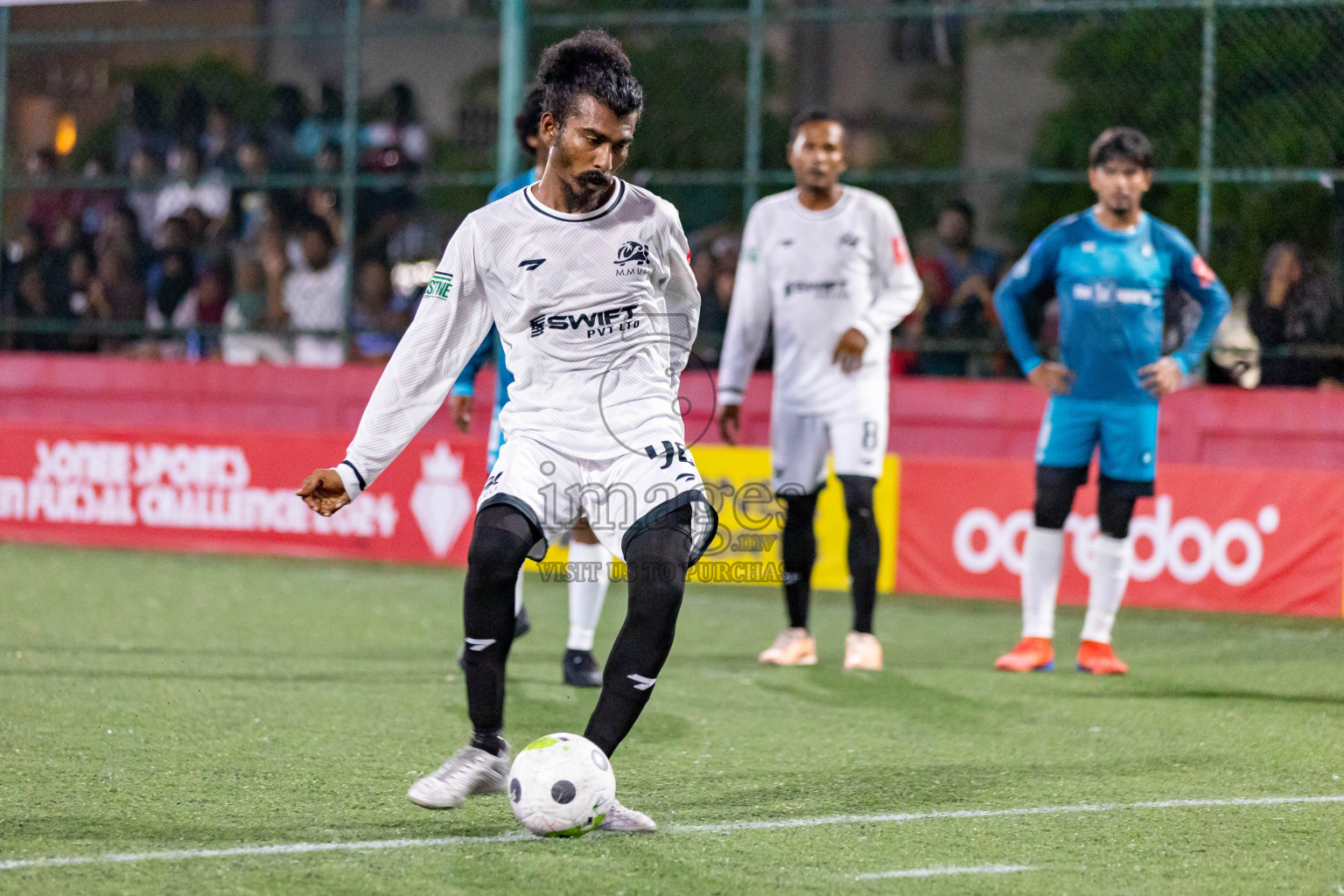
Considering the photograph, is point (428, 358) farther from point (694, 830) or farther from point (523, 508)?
point (694, 830)

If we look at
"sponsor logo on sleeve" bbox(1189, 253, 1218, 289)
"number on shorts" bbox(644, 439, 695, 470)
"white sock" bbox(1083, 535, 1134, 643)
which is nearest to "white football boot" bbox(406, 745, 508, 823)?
"number on shorts" bbox(644, 439, 695, 470)

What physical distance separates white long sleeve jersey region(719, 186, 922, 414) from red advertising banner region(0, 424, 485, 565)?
3.48 metres

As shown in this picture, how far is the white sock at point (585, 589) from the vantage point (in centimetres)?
683

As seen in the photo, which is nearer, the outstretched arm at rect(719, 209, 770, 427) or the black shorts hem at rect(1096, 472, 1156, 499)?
the black shorts hem at rect(1096, 472, 1156, 499)

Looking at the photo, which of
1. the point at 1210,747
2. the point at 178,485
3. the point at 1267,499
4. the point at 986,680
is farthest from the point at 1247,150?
the point at 178,485

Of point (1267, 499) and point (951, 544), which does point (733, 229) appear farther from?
point (1267, 499)

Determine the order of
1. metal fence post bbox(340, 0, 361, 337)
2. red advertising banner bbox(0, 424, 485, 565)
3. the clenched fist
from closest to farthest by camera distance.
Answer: the clenched fist < red advertising banner bbox(0, 424, 485, 565) < metal fence post bbox(340, 0, 361, 337)

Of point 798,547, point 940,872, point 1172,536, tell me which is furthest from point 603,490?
point 1172,536

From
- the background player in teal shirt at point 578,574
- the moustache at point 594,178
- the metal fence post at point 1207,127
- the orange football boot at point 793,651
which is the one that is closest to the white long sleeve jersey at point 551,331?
the moustache at point 594,178

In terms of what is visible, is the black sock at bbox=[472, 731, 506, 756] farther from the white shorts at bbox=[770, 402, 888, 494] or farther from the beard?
the white shorts at bbox=[770, 402, 888, 494]

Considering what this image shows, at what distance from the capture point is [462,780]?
14.9ft

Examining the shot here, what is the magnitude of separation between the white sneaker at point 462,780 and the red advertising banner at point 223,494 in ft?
20.4

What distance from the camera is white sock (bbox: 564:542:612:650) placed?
6.83 metres

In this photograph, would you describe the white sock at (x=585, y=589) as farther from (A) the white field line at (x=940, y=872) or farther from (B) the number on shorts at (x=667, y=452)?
(A) the white field line at (x=940, y=872)
